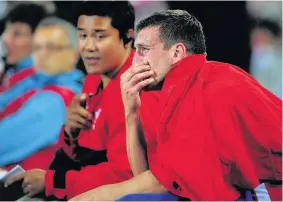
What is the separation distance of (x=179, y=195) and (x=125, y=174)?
1.01ft

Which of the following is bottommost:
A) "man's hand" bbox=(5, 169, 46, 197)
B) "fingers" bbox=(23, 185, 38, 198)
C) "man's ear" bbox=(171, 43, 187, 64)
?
"fingers" bbox=(23, 185, 38, 198)

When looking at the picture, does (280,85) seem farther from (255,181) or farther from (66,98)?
(66,98)

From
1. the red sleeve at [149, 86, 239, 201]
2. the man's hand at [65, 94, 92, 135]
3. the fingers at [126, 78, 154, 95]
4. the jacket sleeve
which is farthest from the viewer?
the man's hand at [65, 94, 92, 135]

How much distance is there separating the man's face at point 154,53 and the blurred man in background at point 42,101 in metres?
0.33

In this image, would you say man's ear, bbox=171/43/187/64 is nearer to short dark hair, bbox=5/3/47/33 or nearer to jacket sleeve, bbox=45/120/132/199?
jacket sleeve, bbox=45/120/132/199

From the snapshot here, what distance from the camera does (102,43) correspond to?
1377 mm

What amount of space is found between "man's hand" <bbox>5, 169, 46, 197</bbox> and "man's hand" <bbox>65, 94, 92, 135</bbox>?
0.15 m

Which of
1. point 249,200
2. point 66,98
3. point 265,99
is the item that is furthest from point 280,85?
point 66,98

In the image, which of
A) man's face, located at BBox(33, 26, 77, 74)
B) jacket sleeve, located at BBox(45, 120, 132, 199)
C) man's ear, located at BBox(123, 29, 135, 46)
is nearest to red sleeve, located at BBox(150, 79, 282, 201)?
jacket sleeve, located at BBox(45, 120, 132, 199)

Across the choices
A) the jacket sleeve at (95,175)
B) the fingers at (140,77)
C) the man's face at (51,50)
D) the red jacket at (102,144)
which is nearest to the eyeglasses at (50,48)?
the man's face at (51,50)

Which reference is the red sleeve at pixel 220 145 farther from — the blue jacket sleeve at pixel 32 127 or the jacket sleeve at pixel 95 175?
the blue jacket sleeve at pixel 32 127

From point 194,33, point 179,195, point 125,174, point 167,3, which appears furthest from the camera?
point 167,3

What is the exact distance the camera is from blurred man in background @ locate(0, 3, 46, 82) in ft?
4.70

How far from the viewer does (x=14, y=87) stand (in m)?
1.46
